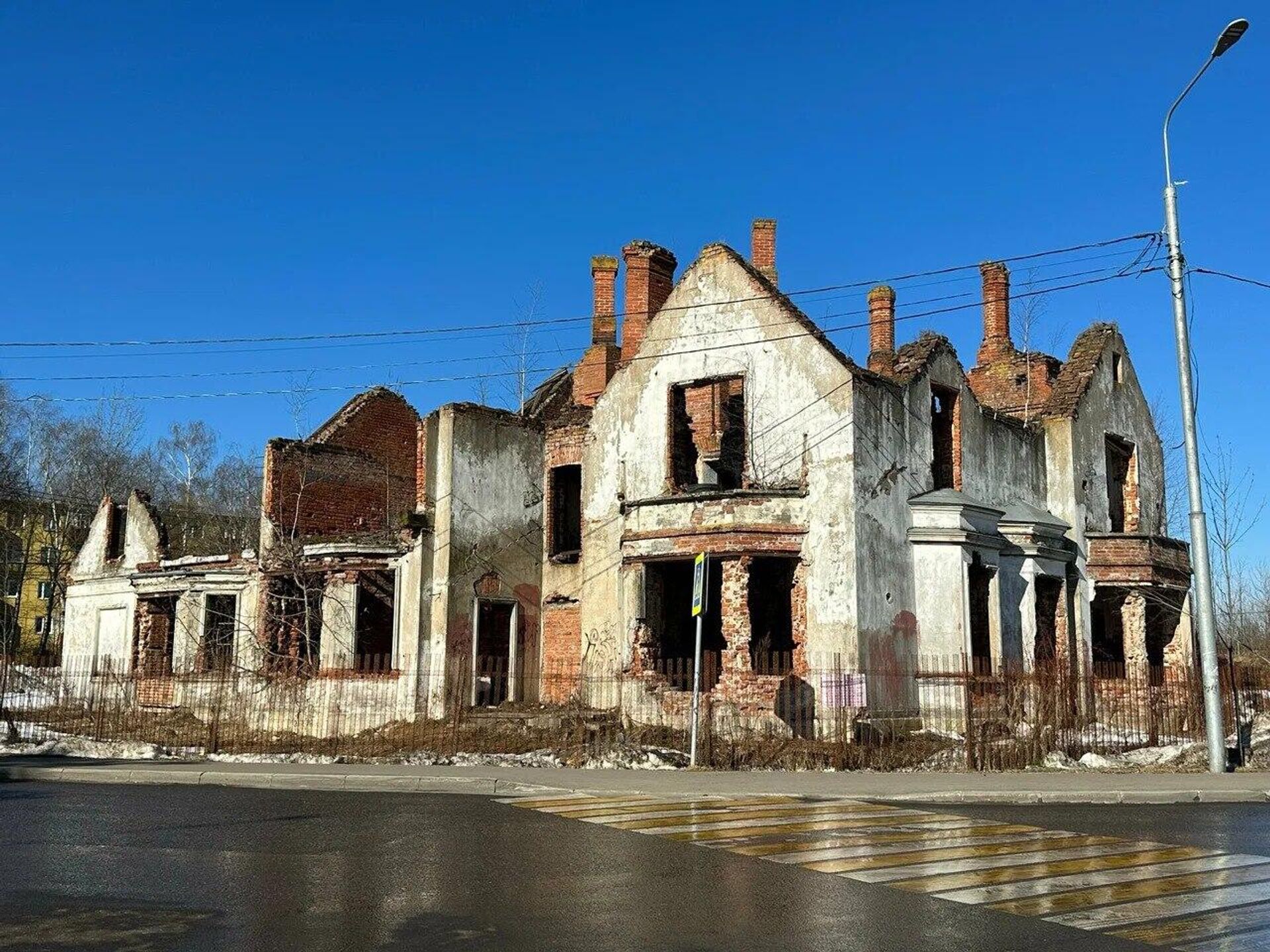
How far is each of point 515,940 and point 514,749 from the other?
15.1 meters

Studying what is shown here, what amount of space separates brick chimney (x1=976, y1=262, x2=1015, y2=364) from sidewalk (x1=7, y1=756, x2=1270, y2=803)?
17925mm

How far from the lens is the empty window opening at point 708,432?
2477 cm

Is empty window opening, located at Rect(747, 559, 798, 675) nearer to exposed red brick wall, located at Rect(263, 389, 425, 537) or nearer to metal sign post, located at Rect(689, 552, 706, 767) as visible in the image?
metal sign post, located at Rect(689, 552, 706, 767)

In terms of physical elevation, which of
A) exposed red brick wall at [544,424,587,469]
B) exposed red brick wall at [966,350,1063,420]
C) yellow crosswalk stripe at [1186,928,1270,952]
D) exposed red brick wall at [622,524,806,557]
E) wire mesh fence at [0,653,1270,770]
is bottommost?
yellow crosswalk stripe at [1186,928,1270,952]

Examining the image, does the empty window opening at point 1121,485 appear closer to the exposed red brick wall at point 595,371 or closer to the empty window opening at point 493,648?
the exposed red brick wall at point 595,371

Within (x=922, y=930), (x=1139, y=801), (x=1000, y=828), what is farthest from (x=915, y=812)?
(x=922, y=930)

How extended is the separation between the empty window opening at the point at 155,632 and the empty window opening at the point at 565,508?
1103 cm

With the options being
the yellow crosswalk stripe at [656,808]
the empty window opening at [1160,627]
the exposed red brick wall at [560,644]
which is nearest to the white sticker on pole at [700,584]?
the yellow crosswalk stripe at [656,808]

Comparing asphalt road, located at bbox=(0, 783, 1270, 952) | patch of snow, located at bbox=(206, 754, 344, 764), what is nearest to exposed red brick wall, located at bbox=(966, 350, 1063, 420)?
patch of snow, located at bbox=(206, 754, 344, 764)

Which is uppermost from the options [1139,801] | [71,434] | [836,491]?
[71,434]

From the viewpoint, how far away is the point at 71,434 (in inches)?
2375

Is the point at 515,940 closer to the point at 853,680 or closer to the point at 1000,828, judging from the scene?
the point at 1000,828

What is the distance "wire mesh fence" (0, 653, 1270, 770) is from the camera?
19.4 m

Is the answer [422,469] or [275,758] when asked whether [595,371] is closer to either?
[422,469]
